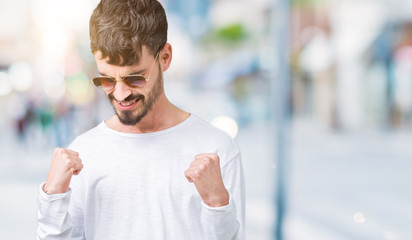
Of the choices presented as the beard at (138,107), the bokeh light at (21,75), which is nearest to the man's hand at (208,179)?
the beard at (138,107)

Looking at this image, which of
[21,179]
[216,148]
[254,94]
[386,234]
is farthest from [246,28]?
[216,148]

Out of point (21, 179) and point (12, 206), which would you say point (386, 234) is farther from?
point (21, 179)

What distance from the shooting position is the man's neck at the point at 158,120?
1.60 m

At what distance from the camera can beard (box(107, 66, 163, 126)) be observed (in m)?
1.48

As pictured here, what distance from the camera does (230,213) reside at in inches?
57.2

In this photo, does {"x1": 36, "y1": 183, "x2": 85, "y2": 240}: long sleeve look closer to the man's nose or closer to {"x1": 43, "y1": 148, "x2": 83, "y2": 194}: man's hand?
{"x1": 43, "y1": 148, "x2": 83, "y2": 194}: man's hand

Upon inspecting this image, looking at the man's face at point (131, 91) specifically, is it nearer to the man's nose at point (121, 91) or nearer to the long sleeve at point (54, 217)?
the man's nose at point (121, 91)

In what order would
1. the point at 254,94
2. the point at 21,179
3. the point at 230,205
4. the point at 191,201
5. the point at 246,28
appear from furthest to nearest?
the point at 246,28, the point at 254,94, the point at 21,179, the point at 191,201, the point at 230,205

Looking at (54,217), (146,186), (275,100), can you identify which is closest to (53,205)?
(54,217)

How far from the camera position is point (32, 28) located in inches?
872

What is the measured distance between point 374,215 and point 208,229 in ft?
20.5

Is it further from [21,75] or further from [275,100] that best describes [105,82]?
[21,75]

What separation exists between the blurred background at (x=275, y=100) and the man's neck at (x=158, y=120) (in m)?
0.19

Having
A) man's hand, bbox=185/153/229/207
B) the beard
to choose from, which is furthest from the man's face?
man's hand, bbox=185/153/229/207
